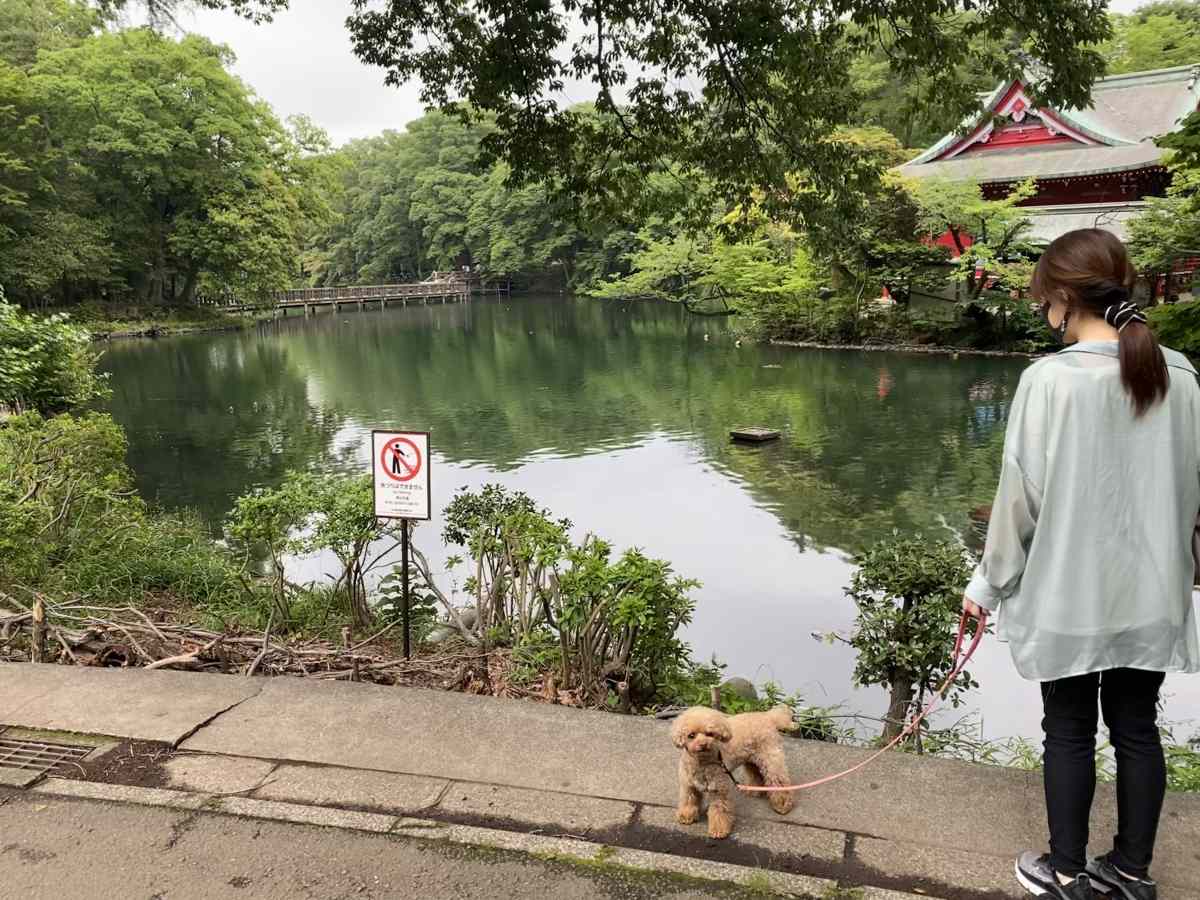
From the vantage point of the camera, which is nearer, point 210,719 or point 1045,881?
point 1045,881

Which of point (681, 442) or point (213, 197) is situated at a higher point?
point (213, 197)

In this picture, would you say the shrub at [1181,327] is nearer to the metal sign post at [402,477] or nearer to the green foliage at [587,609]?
the green foliage at [587,609]

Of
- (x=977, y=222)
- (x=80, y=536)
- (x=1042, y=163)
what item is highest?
(x=1042, y=163)

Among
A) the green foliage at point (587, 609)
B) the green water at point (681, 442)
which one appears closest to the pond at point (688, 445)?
the green water at point (681, 442)

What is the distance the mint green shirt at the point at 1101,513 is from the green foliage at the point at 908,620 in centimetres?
151

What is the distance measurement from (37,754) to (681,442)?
9900 millimetres

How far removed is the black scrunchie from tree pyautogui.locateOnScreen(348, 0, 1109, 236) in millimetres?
3346

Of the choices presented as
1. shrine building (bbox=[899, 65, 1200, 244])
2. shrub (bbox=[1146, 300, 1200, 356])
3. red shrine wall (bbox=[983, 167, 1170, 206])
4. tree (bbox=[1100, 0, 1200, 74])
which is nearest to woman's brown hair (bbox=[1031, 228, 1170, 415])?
shrub (bbox=[1146, 300, 1200, 356])

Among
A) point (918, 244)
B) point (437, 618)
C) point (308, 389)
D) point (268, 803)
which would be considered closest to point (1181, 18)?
point (918, 244)

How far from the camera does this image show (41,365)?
27.4ft

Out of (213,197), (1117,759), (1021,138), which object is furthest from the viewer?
(213,197)

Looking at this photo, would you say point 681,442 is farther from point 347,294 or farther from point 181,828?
point 347,294

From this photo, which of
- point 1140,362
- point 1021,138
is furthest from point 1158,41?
point 1140,362

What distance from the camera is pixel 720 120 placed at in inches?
214
